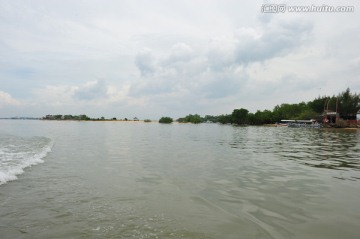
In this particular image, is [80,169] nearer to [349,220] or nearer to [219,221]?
[219,221]

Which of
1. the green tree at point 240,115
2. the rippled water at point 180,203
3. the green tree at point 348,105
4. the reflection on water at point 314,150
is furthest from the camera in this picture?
the green tree at point 240,115

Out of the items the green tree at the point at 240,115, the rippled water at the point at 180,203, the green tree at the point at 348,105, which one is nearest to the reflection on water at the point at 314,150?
the rippled water at the point at 180,203

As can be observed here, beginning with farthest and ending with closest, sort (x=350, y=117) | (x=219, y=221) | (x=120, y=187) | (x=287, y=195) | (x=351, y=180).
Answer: (x=350, y=117), (x=351, y=180), (x=120, y=187), (x=287, y=195), (x=219, y=221)

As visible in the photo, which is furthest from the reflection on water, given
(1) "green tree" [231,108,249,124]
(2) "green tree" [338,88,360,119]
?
(1) "green tree" [231,108,249,124]

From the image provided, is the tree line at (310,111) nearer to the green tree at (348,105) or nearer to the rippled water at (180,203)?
the green tree at (348,105)

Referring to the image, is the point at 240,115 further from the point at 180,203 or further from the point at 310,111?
the point at 180,203

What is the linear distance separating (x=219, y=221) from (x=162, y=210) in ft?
5.04

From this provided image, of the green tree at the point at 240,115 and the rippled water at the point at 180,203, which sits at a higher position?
the green tree at the point at 240,115

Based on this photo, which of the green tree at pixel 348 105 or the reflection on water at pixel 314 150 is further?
the green tree at pixel 348 105

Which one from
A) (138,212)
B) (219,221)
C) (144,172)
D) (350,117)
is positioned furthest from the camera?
(350,117)

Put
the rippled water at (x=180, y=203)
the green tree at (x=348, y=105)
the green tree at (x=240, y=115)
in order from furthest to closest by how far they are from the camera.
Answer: the green tree at (x=240, y=115)
the green tree at (x=348, y=105)
the rippled water at (x=180, y=203)

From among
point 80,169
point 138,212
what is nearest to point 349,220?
point 138,212

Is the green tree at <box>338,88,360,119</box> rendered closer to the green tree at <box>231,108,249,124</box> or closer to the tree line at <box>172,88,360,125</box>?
the tree line at <box>172,88,360,125</box>

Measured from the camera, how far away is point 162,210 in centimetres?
719
